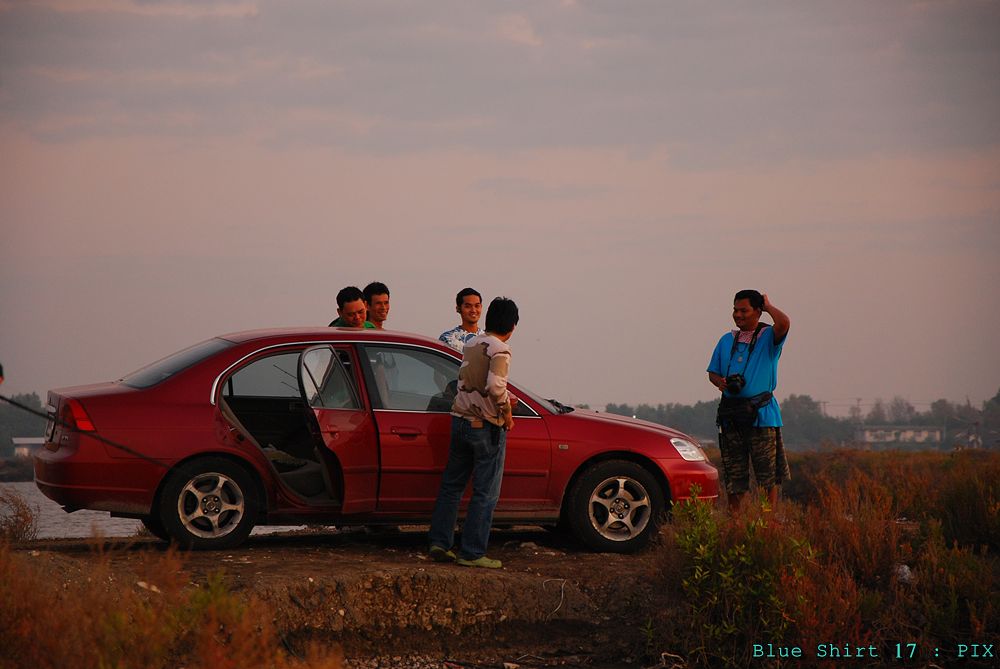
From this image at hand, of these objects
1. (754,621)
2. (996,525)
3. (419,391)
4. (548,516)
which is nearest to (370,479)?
(419,391)

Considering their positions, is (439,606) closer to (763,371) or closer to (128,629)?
(128,629)

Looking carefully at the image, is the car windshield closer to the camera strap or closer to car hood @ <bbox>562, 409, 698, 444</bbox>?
car hood @ <bbox>562, 409, 698, 444</bbox>

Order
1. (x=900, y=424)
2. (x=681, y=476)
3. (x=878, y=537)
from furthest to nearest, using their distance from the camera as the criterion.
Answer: (x=900, y=424), (x=681, y=476), (x=878, y=537)

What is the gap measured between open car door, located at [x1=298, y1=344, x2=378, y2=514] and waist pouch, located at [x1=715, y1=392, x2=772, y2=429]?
3069 millimetres

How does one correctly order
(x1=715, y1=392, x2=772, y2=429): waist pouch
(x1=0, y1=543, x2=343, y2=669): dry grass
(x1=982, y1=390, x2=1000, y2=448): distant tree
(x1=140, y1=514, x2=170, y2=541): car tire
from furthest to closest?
(x1=982, y1=390, x2=1000, y2=448): distant tree
(x1=715, y1=392, x2=772, y2=429): waist pouch
(x1=140, y1=514, x2=170, y2=541): car tire
(x1=0, y1=543, x2=343, y2=669): dry grass

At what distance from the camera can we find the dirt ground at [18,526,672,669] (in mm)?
7680

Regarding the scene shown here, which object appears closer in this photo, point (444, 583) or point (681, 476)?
point (444, 583)

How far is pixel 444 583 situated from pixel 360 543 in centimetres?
197

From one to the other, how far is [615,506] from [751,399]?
1496mm

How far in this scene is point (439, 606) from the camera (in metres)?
8.02

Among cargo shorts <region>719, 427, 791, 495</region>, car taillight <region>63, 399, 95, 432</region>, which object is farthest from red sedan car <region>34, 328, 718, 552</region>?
cargo shorts <region>719, 427, 791, 495</region>

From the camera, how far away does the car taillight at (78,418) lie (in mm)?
8242

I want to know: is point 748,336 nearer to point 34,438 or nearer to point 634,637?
point 634,637

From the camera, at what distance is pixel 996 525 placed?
32.0 feet
